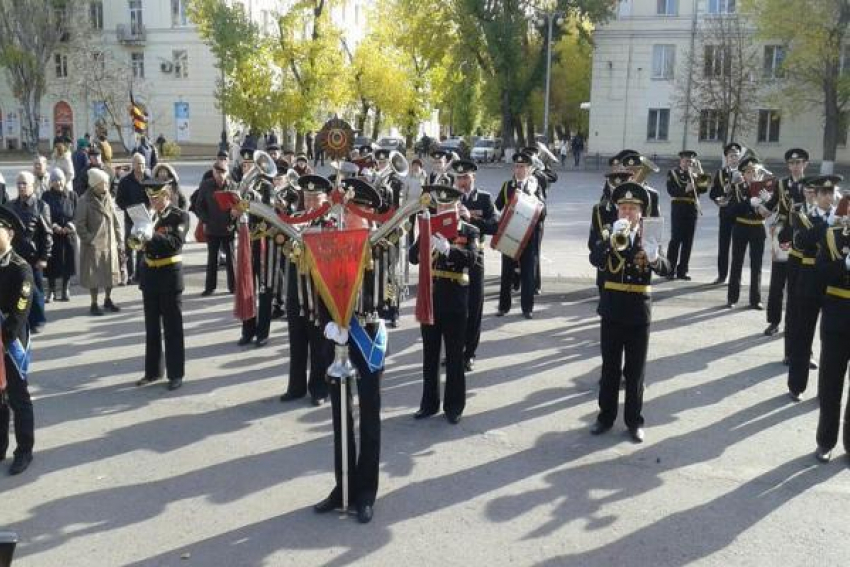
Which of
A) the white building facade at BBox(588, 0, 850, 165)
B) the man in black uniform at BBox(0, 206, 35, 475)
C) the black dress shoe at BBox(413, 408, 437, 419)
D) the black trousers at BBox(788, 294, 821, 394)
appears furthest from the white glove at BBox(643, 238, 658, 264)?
the white building facade at BBox(588, 0, 850, 165)

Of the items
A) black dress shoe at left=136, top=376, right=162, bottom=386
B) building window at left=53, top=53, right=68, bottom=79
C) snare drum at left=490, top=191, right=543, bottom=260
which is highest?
building window at left=53, top=53, right=68, bottom=79

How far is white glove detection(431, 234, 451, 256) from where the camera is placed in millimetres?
7043

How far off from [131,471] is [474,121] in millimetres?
60743

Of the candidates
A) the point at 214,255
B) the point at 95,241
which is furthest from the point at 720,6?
the point at 95,241

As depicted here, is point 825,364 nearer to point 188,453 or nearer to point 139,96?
point 188,453

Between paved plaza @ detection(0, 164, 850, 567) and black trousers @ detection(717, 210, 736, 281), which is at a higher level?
black trousers @ detection(717, 210, 736, 281)

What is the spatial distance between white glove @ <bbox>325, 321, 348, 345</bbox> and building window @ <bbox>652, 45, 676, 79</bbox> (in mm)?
44284

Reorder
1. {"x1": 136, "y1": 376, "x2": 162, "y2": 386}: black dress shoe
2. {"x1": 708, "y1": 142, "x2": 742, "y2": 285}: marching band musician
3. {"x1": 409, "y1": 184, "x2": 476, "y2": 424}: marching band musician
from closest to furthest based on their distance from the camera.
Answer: {"x1": 409, "y1": 184, "x2": 476, "y2": 424}: marching band musician
{"x1": 136, "y1": 376, "x2": 162, "y2": 386}: black dress shoe
{"x1": 708, "y1": 142, "x2": 742, "y2": 285}: marching band musician

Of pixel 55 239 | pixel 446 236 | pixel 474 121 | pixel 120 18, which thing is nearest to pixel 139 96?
pixel 120 18

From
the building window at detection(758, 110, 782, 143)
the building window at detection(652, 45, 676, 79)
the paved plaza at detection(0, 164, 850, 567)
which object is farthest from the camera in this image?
the building window at detection(652, 45, 676, 79)

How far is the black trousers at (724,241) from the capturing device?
12.9 metres

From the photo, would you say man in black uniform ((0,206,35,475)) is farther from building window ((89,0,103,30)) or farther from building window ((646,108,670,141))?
building window ((89,0,103,30))

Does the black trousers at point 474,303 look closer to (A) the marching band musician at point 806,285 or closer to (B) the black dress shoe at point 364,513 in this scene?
(B) the black dress shoe at point 364,513

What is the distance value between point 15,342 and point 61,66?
2071 inches
